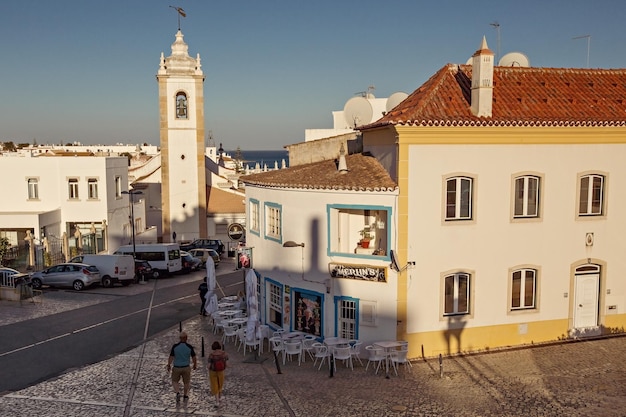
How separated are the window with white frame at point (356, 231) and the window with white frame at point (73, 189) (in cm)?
2908

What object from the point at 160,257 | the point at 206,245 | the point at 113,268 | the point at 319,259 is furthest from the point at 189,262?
the point at 319,259

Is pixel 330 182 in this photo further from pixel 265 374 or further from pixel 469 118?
pixel 265 374

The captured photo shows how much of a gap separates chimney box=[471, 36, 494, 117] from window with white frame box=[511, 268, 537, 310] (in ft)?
18.3

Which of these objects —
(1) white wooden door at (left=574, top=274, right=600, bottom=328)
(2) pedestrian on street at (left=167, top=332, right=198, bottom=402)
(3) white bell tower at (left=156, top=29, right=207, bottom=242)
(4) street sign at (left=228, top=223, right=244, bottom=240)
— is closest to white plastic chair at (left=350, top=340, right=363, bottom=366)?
(2) pedestrian on street at (left=167, top=332, right=198, bottom=402)

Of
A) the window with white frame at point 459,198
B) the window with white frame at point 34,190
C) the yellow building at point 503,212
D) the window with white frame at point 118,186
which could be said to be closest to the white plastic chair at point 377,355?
the yellow building at point 503,212

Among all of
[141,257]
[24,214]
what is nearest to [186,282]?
[141,257]

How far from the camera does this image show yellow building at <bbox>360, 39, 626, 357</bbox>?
19.0m

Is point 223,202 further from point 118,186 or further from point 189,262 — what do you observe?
point 189,262

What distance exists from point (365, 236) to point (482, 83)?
639cm

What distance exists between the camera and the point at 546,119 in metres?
19.3

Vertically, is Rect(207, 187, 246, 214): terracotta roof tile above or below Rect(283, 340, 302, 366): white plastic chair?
above

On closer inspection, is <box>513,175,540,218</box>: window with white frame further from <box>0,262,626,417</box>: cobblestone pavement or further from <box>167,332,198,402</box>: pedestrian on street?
<box>167,332,198,402</box>: pedestrian on street

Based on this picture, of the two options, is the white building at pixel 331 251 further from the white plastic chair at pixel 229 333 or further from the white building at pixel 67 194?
the white building at pixel 67 194

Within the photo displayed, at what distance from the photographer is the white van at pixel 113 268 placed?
33.8m
